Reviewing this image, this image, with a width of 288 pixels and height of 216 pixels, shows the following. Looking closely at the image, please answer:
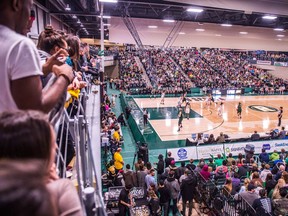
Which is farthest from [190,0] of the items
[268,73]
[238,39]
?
[268,73]

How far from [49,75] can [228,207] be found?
791 centimetres

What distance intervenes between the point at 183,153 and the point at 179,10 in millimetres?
13819

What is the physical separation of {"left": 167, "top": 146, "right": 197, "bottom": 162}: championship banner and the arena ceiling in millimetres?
8407

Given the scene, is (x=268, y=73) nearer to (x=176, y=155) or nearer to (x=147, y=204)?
(x=176, y=155)

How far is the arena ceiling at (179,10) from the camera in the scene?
15867 millimetres

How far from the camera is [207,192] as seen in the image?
9883 mm

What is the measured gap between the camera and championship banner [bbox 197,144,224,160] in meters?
14.8

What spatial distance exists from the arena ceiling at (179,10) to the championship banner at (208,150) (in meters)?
8.40

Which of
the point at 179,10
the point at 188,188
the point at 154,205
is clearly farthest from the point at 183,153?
the point at 179,10

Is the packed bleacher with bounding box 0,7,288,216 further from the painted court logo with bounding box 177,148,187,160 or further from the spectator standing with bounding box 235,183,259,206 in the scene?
the painted court logo with bounding box 177,148,187,160

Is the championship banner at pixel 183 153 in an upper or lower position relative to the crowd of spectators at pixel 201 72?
lower

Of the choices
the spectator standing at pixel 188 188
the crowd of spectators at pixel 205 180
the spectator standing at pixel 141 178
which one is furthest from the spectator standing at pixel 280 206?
Result: the spectator standing at pixel 141 178

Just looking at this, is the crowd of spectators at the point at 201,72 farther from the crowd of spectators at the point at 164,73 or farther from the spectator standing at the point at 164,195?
the spectator standing at the point at 164,195

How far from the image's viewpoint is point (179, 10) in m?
23.2
